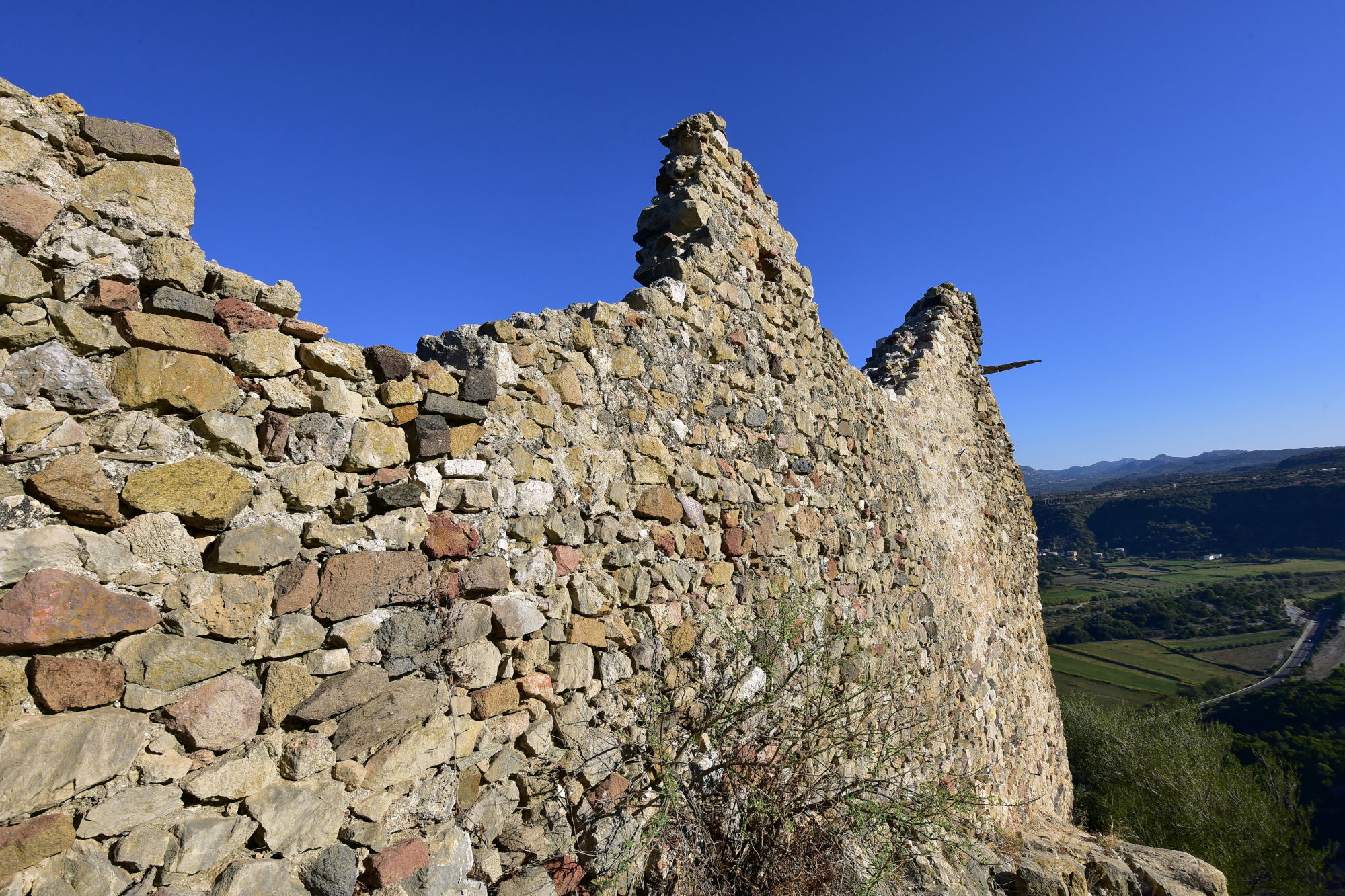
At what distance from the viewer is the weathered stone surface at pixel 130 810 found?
154 centimetres

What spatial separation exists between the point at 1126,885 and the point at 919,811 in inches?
67.8

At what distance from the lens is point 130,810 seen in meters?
1.60

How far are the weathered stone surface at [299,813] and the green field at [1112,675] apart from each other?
113 ft

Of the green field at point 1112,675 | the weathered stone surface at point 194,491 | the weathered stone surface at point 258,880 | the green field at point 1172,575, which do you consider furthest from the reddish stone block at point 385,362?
the green field at point 1172,575

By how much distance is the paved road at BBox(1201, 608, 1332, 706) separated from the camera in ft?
102

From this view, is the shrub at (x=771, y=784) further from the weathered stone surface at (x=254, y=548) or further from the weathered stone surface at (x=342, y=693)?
the weathered stone surface at (x=254, y=548)

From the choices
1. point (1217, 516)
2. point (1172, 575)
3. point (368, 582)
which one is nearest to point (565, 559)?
point (368, 582)

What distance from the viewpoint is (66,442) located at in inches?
64.7

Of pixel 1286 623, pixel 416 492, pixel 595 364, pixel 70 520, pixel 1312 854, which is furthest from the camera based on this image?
pixel 1286 623

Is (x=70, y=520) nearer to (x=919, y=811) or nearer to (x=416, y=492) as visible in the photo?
(x=416, y=492)

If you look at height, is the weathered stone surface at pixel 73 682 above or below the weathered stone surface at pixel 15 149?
below

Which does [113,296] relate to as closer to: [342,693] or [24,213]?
[24,213]

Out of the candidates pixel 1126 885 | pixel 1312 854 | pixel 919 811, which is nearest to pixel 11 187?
pixel 919 811

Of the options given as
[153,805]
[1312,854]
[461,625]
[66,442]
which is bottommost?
[1312,854]
